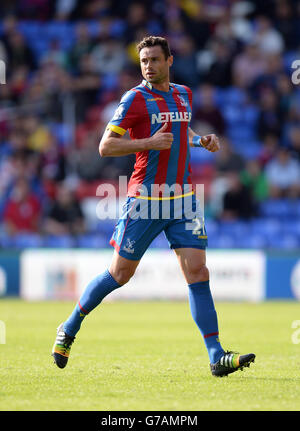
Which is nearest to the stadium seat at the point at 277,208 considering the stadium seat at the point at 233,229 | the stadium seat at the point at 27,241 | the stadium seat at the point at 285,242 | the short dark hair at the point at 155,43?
the stadium seat at the point at 285,242

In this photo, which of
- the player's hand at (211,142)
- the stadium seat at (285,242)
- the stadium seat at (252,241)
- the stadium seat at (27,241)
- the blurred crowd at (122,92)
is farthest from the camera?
the blurred crowd at (122,92)

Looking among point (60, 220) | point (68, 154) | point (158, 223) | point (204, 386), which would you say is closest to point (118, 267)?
point (158, 223)

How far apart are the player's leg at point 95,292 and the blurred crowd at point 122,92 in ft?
25.8

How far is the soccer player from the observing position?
6.16 metres

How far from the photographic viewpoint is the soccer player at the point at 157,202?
6164mm

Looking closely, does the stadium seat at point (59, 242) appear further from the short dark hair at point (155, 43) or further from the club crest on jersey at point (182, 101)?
the short dark hair at point (155, 43)

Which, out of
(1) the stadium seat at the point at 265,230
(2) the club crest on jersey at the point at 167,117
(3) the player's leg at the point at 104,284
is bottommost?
(1) the stadium seat at the point at 265,230

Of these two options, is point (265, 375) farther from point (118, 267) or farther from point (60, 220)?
point (60, 220)

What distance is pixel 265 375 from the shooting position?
20.2 ft

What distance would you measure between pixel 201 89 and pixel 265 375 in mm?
10596

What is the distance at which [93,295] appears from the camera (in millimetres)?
6301

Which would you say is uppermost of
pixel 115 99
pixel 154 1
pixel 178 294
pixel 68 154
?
pixel 154 1

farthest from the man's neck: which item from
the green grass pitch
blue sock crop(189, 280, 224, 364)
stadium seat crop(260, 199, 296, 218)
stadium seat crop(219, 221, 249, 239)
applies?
stadium seat crop(260, 199, 296, 218)
